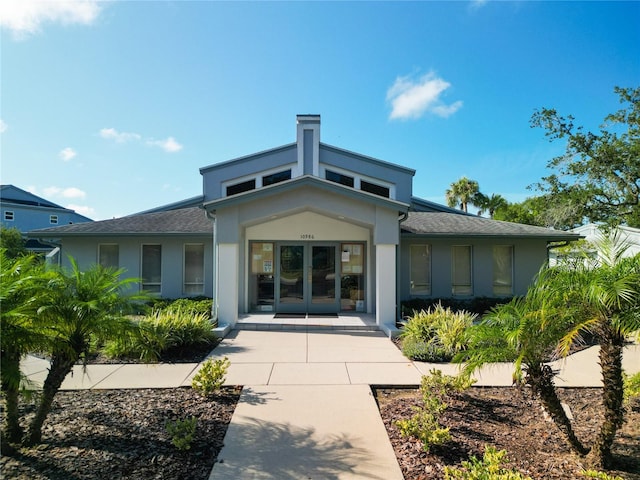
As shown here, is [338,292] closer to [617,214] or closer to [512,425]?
[512,425]

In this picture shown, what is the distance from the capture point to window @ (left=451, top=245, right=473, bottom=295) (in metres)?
12.9

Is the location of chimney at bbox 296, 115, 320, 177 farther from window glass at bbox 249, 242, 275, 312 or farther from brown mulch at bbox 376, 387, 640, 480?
brown mulch at bbox 376, 387, 640, 480

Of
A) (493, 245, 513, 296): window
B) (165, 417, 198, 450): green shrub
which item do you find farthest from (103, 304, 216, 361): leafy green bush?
(493, 245, 513, 296): window

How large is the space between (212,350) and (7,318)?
5.12 metres

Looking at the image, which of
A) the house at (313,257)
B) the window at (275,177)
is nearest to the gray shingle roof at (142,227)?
the house at (313,257)

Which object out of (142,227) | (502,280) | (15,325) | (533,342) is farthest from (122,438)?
(502,280)

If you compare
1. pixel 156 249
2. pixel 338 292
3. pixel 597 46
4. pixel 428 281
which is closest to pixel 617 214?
pixel 597 46

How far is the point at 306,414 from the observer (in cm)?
454

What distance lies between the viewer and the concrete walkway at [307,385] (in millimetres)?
3453

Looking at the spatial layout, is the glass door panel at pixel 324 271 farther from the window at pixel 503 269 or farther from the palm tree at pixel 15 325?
the palm tree at pixel 15 325

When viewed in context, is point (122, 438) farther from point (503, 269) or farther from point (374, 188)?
point (374, 188)

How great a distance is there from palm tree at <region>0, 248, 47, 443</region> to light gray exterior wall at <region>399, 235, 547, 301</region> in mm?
11122

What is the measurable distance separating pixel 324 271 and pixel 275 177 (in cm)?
636

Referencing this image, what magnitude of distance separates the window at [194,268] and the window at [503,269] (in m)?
11.3
